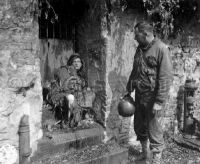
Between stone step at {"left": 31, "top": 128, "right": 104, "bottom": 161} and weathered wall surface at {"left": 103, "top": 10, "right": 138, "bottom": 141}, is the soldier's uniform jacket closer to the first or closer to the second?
weathered wall surface at {"left": 103, "top": 10, "right": 138, "bottom": 141}

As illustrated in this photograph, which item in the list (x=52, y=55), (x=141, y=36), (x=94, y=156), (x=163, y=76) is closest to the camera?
(x=163, y=76)

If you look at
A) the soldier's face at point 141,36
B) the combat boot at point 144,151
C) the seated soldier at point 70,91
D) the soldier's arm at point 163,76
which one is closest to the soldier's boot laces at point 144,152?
the combat boot at point 144,151

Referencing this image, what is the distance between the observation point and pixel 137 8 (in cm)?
527

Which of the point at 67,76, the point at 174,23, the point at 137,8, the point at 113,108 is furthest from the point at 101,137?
the point at 174,23

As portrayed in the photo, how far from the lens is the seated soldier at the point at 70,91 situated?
15.5 feet

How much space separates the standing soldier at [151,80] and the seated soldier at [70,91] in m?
1.01

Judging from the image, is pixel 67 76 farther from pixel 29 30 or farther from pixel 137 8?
pixel 137 8

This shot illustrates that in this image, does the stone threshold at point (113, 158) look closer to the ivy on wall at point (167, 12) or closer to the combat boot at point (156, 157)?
the combat boot at point (156, 157)

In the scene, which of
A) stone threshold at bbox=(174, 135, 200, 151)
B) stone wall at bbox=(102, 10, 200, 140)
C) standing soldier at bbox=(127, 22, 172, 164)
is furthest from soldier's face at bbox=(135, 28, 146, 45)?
stone threshold at bbox=(174, 135, 200, 151)

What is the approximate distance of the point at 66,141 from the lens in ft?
14.7

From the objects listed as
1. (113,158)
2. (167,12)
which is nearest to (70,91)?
(113,158)

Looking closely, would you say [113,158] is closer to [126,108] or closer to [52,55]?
[126,108]

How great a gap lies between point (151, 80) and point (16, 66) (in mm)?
1909

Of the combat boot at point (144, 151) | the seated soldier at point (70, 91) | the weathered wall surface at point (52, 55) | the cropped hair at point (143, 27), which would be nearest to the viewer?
the cropped hair at point (143, 27)
